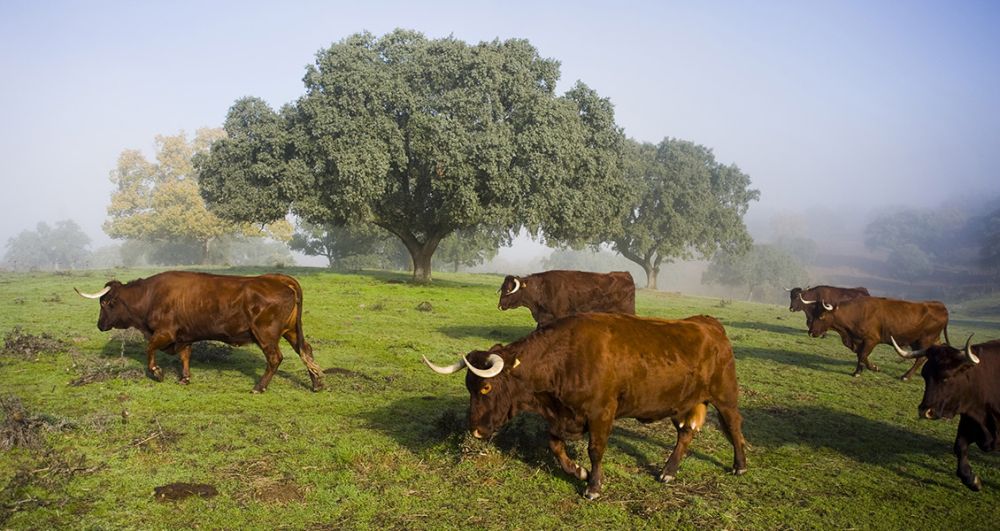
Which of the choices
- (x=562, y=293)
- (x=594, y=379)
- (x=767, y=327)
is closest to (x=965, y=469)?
(x=594, y=379)

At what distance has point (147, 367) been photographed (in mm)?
10945

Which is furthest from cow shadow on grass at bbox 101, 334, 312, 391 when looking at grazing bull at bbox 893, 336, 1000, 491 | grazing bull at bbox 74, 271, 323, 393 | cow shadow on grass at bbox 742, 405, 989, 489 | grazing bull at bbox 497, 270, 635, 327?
grazing bull at bbox 893, 336, 1000, 491

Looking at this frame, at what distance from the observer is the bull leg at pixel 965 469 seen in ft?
23.0

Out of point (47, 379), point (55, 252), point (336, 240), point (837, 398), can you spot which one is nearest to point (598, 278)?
point (837, 398)

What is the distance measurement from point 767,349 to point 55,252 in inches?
6580

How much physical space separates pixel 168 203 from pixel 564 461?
6156 cm

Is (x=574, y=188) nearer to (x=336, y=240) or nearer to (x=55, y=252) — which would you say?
(x=336, y=240)

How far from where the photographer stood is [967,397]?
24.0 feet

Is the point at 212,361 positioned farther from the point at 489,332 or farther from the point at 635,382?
the point at 635,382

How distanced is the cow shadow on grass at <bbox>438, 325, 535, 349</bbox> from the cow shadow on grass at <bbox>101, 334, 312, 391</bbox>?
17.5 ft

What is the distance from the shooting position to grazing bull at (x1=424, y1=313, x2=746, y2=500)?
6.41 m

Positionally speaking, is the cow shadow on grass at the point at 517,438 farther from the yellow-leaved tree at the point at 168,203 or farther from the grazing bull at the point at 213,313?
the yellow-leaved tree at the point at 168,203

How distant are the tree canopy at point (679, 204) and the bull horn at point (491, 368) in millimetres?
42738

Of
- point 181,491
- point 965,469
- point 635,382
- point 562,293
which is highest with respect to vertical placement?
point 635,382
